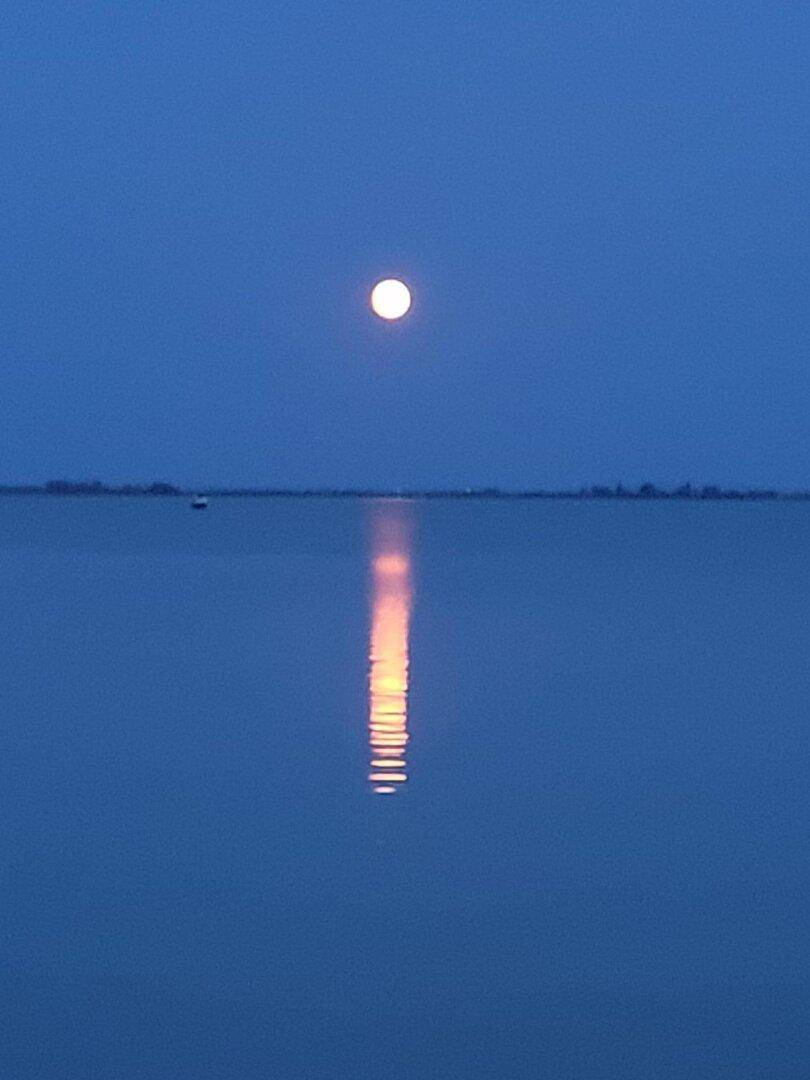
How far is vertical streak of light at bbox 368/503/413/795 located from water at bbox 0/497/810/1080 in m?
0.05

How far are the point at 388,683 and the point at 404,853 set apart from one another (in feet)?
19.0

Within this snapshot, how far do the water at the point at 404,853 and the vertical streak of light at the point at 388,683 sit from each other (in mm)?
51

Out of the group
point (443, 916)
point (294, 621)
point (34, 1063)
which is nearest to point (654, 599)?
point (294, 621)

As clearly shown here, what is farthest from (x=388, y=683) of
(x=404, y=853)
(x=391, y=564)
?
(x=391, y=564)

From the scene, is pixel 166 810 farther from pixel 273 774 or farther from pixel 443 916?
pixel 443 916

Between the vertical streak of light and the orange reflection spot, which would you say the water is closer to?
the vertical streak of light

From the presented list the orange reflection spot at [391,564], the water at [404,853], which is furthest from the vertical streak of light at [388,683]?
the orange reflection spot at [391,564]

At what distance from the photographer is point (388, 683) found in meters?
14.2

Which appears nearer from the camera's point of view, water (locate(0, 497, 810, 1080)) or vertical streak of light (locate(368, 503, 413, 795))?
water (locate(0, 497, 810, 1080))

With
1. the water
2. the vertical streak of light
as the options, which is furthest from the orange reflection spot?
the water

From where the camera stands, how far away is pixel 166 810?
9391mm

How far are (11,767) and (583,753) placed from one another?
10.6 ft

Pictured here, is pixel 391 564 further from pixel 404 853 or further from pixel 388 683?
pixel 404 853

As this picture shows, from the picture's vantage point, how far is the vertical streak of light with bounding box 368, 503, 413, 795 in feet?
34.7
